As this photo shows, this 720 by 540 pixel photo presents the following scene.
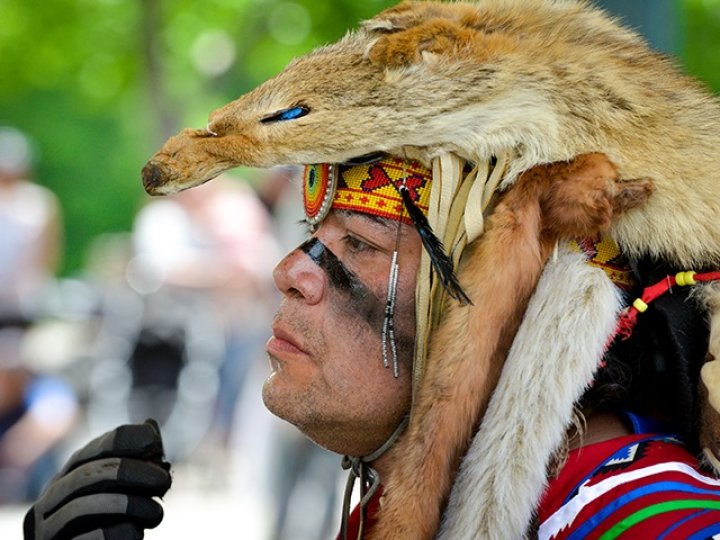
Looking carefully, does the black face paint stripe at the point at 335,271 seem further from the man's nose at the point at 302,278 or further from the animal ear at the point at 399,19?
Result: the animal ear at the point at 399,19

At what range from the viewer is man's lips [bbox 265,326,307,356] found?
2.27 metres

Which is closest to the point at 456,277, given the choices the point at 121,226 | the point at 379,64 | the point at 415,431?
the point at 415,431

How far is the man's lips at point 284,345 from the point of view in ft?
7.46

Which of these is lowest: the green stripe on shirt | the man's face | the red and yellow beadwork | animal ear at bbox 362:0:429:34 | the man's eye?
the green stripe on shirt

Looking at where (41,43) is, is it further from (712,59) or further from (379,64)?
(379,64)

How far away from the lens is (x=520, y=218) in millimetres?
2043

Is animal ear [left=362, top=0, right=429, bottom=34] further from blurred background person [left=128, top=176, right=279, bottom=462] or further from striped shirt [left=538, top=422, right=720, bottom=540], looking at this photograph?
blurred background person [left=128, top=176, right=279, bottom=462]

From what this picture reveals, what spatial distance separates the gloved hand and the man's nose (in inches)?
16.7

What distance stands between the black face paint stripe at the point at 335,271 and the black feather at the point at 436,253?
18 cm

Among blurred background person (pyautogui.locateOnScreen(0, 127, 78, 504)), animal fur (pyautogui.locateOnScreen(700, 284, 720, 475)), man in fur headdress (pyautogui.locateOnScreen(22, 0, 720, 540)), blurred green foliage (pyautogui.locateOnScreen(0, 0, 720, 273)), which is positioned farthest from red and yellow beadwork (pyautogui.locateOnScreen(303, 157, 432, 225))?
blurred green foliage (pyautogui.locateOnScreen(0, 0, 720, 273))

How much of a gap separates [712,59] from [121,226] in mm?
11266

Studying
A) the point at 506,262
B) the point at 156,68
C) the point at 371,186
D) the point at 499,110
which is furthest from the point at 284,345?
the point at 156,68

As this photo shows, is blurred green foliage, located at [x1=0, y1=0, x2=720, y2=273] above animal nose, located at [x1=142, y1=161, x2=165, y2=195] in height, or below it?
above

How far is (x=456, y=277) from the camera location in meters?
2.09
